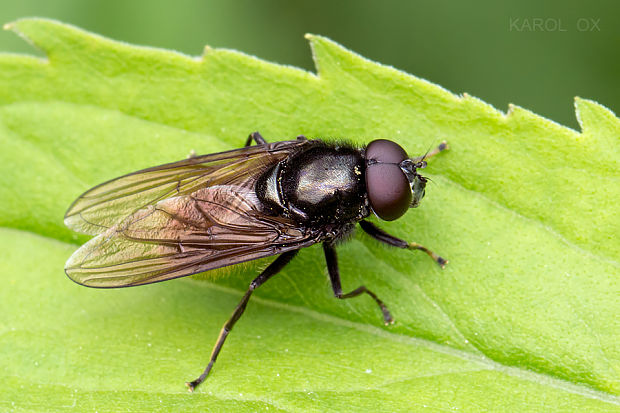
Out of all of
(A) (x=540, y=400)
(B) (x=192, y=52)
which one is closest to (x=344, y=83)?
(A) (x=540, y=400)

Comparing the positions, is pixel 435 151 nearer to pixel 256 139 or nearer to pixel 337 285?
pixel 337 285

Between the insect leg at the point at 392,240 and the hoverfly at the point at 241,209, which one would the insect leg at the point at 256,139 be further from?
the insect leg at the point at 392,240

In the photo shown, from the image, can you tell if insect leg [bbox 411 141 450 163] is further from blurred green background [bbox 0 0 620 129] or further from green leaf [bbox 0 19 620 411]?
blurred green background [bbox 0 0 620 129]

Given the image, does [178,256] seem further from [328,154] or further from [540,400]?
[540,400]

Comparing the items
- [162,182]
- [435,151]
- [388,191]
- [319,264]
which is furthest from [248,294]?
[435,151]

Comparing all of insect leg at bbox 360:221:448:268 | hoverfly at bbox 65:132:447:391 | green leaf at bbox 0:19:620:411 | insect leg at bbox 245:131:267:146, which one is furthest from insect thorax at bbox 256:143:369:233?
insect leg at bbox 245:131:267:146

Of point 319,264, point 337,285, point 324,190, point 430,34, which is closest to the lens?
point 324,190
